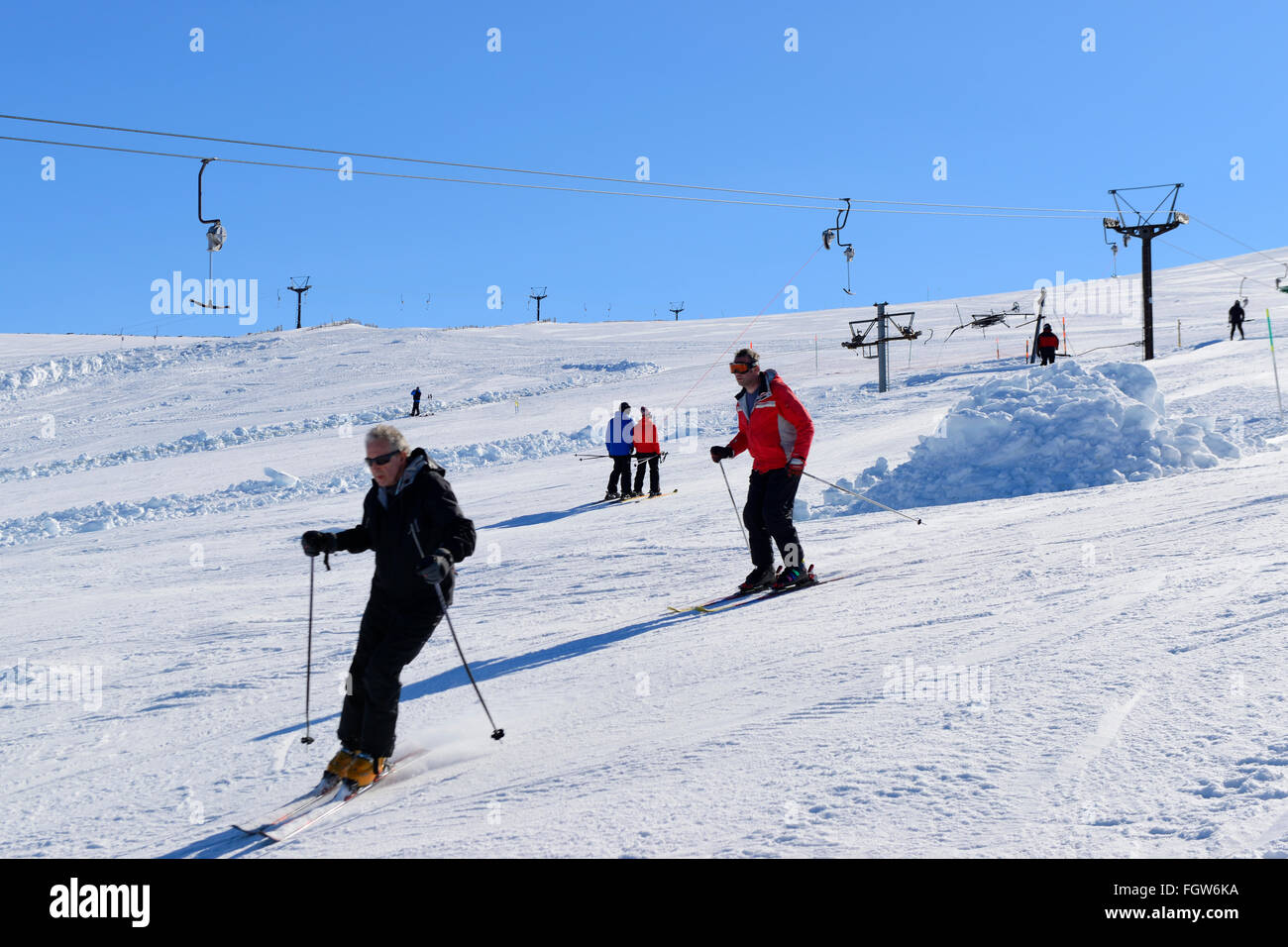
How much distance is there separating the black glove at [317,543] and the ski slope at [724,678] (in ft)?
3.57

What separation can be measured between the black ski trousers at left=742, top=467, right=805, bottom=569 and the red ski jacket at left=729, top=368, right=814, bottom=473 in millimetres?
104

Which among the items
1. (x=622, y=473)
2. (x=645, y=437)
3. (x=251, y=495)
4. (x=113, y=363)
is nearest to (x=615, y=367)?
(x=251, y=495)

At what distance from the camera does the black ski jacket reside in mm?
4676

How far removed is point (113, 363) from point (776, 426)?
49.8m

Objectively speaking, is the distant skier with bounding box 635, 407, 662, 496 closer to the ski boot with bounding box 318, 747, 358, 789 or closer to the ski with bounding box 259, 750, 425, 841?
the ski with bounding box 259, 750, 425, 841

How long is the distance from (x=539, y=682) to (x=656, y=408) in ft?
78.8

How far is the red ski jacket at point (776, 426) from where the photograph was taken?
7.52 meters

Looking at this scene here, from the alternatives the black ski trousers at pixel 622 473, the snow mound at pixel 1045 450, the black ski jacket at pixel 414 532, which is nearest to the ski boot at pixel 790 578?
the black ski jacket at pixel 414 532

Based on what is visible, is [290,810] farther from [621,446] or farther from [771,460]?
[621,446]

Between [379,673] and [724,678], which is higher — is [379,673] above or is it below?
above

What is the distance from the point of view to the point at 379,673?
4.68 metres
